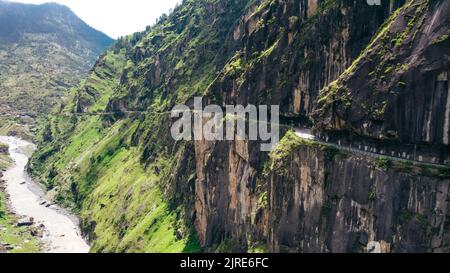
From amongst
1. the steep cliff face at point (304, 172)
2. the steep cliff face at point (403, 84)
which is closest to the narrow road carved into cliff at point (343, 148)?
the steep cliff face at point (304, 172)

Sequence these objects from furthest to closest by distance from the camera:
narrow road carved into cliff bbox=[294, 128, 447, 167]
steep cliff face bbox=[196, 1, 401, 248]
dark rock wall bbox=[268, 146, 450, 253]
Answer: steep cliff face bbox=[196, 1, 401, 248]
narrow road carved into cliff bbox=[294, 128, 447, 167]
dark rock wall bbox=[268, 146, 450, 253]

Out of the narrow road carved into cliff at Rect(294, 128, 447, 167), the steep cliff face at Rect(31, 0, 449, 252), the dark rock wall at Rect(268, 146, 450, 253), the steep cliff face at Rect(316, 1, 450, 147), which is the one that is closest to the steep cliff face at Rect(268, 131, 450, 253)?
the dark rock wall at Rect(268, 146, 450, 253)

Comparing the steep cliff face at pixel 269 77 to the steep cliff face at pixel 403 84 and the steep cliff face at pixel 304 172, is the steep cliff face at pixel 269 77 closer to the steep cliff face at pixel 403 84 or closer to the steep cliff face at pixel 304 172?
the steep cliff face at pixel 304 172

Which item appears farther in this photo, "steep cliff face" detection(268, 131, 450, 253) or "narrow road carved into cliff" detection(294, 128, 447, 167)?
"narrow road carved into cliff" detection(294, 128, 447, 167)

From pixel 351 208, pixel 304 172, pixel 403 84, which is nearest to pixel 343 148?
pixel 304 172

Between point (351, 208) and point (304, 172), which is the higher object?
point (304, 172)

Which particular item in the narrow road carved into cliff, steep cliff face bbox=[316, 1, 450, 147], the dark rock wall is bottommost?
the dark rock wall

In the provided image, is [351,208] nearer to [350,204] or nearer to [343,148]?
[350,204]

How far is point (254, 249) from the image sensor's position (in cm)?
9325

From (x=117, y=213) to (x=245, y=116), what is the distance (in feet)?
303

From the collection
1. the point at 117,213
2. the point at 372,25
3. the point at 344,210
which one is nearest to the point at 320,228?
the point at 344,210

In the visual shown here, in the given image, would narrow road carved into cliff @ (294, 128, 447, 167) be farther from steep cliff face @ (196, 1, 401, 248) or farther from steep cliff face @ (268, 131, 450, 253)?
steep cliff face @ (196, 1, 401, 248)

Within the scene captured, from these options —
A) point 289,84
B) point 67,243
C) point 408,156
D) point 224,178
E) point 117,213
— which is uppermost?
point 289,84
